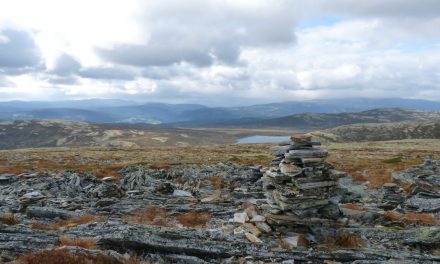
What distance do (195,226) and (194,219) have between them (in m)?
1.74

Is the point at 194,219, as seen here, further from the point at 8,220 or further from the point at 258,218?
the point at 8,220

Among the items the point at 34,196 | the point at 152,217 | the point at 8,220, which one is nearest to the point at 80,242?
the point at 8,220

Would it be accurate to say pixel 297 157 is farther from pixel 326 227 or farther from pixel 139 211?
pixel 139 211

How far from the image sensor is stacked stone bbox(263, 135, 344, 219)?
71.2ft

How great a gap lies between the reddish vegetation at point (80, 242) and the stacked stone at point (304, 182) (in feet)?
32.3

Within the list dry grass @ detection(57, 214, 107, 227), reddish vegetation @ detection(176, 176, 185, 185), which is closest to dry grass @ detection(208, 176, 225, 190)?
reddish vegetation @ detection(176, 176, 185, 185)

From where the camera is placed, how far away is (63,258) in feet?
43.7

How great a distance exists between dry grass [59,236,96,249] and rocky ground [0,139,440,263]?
0.05 m

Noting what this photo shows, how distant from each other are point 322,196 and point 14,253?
584 inches

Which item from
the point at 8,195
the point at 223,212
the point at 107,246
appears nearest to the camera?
the point at 107,246

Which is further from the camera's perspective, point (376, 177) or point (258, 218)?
point (376, 177)

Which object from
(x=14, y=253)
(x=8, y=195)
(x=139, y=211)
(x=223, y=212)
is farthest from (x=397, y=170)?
(x=14, y=253)

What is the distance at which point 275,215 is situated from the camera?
862 inches

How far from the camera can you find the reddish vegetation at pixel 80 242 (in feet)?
53.3
